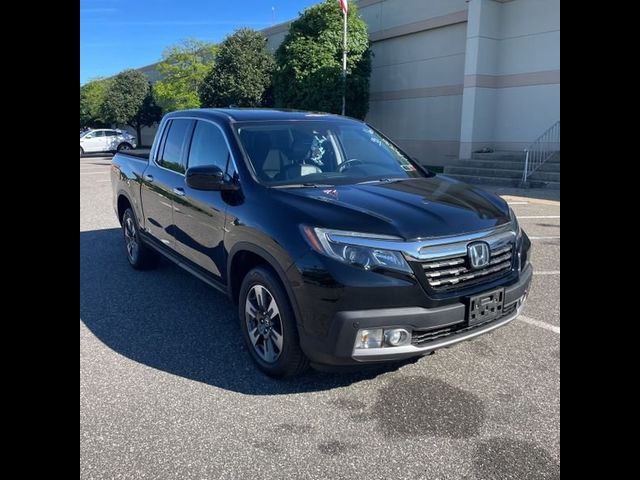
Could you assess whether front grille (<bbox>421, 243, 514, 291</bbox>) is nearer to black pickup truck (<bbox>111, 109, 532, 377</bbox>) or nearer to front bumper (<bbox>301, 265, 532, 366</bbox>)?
black pickup truck (<bbox>111, 109, 532, 377</bbox>)

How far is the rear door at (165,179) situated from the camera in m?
4.79

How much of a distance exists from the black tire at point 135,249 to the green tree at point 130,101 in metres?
33.1

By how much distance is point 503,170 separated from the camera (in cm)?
1509

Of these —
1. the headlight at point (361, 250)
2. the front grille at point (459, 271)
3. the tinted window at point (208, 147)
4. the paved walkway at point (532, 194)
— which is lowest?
the front grille at point (459, 271)

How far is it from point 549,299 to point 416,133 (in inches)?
623

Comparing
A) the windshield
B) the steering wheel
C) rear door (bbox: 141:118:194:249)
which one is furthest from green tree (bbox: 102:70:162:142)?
the steering wheel

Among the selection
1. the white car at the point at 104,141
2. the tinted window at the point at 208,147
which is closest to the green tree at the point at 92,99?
the white car at the point at 104,141

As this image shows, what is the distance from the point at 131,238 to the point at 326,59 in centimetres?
1477

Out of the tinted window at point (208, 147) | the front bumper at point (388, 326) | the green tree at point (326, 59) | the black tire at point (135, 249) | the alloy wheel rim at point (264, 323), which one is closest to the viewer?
the front bumper at point (388, 326)

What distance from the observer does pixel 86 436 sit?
2904 millimetres

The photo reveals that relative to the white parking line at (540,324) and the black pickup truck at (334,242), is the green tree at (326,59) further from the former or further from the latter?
the white parking line at (540,324)

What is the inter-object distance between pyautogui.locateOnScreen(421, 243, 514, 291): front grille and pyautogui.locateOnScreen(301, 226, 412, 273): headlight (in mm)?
155

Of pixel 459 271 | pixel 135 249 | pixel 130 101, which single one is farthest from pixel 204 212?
pixel 130 101

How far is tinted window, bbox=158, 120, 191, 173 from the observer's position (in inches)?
191
